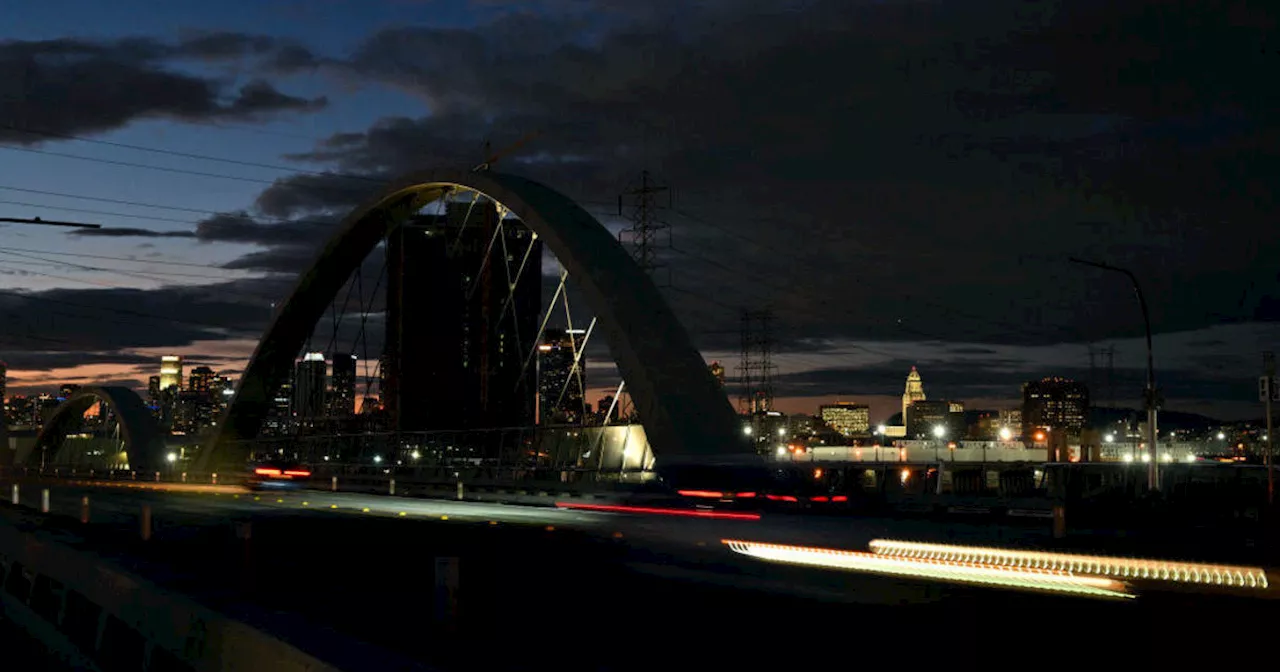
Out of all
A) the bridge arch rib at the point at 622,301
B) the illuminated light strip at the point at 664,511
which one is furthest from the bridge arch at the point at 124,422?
the illuminated light strip at the point at 664,511

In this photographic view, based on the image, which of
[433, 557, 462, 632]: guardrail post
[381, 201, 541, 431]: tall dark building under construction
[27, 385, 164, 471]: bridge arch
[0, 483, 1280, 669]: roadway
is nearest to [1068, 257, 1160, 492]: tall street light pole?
[0, 483, 1280, 669]: roadway

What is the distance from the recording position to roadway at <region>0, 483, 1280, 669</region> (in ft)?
38.4

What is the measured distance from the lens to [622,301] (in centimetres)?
4709

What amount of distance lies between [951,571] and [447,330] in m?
124

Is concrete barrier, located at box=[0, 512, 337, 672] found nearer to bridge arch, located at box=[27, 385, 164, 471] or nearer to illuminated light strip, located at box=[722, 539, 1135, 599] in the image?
illuminated light strip, located at box=[722, 539, 1135, 599]

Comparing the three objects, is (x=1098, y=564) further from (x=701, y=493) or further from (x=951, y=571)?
(x=701, y=493)

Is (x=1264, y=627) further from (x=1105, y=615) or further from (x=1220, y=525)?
(x=1220, y=525)

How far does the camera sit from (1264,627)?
13.6 metres

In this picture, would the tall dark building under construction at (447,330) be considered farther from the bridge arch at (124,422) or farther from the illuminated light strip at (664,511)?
the illuminated light strip at (664,511)

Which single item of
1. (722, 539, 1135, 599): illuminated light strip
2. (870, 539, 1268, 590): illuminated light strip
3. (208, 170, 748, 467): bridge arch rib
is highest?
(208, 170, 748, 467): bridge arch rib

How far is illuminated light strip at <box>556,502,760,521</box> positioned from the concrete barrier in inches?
807

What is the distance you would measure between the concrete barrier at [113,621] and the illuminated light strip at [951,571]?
12.1 metres

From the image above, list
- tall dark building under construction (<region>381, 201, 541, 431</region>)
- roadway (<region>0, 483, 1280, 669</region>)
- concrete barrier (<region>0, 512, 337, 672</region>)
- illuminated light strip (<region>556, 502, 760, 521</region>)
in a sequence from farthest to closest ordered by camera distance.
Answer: tall dark building under construction (<region>381, 201, 541, 431</region>) < illuminated light strip (<region>556, 502, 760, 521</region>) < roadway (<region>0, 483, 1280, 669</region>) < concrete barrier (<region>0, 512, 337, 672</region>)

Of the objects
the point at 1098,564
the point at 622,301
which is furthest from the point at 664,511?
the point at 1098,564
